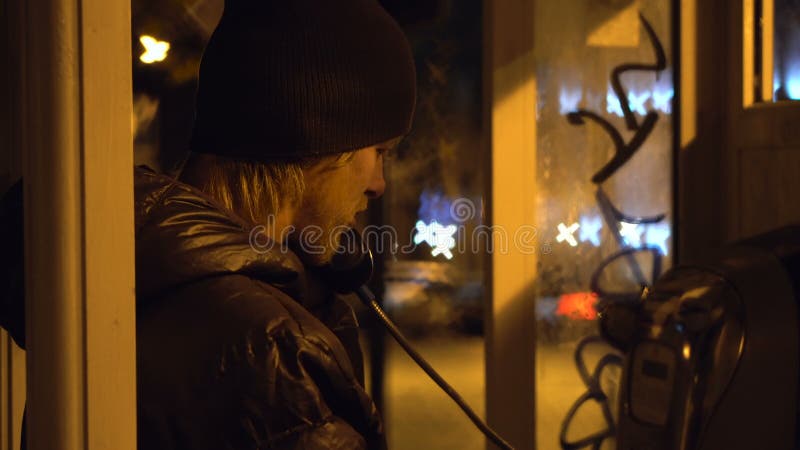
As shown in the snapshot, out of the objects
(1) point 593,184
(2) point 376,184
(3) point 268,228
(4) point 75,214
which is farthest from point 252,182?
(1) point 593,184

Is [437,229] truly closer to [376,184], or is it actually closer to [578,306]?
[578,306]

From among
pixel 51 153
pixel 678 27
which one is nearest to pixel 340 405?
pixel 51 153

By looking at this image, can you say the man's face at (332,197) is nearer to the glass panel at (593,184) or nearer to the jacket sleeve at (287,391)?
the jacket sleeve at (287,391)

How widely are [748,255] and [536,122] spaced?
147 centimetres

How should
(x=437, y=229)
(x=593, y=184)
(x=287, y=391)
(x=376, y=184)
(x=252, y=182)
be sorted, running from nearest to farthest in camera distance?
(x=287, y=391) < (x=252, y=182) < (x=376, y=184) < (x=593, y=184) < (x=437, y=229)

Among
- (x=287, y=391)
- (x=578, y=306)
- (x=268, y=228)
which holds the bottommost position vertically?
(x=578, y=306)

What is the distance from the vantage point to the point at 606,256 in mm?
3551

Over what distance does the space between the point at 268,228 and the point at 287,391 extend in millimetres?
557

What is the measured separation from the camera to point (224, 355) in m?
1.11

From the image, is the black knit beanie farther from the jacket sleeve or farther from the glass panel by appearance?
the glass panel

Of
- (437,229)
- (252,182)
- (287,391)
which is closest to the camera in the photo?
(287,391)

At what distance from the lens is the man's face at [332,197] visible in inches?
64.7

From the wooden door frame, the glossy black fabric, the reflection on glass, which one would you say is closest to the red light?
the reflection on glass

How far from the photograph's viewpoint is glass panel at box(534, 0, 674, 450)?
346cm
